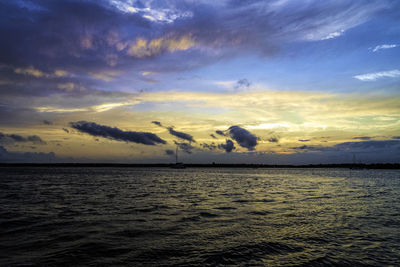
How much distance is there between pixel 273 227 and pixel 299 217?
477cm

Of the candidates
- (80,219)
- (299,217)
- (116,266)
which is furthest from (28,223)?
(299,217)

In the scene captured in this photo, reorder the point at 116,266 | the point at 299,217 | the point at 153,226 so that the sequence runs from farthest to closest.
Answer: the point at 299,217, the point at 153,226, the point at 116,266

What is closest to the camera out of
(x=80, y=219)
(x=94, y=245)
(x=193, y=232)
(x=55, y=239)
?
(x=94, y=245)

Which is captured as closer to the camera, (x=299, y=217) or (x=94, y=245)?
(x=94, y=245)

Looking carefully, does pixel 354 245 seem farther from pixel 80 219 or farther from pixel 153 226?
pixel 80 219

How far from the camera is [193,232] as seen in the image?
16.4 metres

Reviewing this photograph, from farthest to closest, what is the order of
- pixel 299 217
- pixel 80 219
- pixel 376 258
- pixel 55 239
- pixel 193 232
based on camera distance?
pixel 299 217 < pixel 80 219 < pixel 193 232 < pixel 55 239 < pixel 376 258

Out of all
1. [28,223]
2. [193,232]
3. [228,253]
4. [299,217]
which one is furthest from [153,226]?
[299,217]

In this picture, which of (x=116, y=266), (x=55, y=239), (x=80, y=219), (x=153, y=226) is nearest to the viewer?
(x=116, y=266)

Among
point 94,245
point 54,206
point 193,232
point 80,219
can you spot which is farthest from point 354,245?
point 54,206

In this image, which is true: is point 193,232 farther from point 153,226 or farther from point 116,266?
point 116,266

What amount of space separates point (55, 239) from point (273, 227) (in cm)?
1336

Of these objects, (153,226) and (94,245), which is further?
(153,226)

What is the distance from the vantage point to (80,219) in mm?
19938
